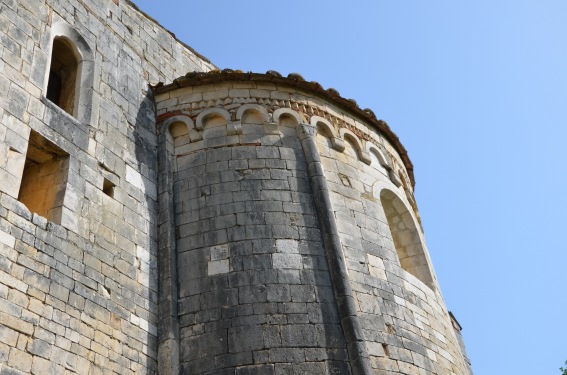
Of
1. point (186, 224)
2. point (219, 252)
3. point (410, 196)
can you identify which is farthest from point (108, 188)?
point (410, 196)

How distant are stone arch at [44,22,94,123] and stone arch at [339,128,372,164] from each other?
3.39 m

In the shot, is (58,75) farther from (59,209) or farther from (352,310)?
(352,310)

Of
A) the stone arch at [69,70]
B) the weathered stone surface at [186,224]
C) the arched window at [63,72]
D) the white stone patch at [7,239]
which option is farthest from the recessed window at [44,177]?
the arched window at [63,72]

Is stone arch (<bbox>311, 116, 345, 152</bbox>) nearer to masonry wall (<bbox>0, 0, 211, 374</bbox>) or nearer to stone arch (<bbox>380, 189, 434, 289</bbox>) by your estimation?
stone arch (<bbox>380, 189, 434, 289</bbox>)

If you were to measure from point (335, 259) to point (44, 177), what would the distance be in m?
3.16

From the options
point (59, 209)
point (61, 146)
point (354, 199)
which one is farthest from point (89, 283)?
point (354, 199)

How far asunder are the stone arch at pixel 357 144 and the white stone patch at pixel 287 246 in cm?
219

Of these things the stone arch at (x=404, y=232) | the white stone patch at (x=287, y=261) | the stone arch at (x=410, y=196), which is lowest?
the white stone patch at (x=287, y=261)

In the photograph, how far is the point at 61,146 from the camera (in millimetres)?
6734

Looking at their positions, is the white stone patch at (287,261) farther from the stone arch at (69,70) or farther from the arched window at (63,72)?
the arched window at (63,72)

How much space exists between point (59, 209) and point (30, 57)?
177cm

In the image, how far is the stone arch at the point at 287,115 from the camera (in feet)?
28.3

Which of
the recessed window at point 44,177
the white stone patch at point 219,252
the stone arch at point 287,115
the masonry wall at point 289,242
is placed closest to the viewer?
the recessed window at point 44,177

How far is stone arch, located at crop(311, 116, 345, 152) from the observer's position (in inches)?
348
